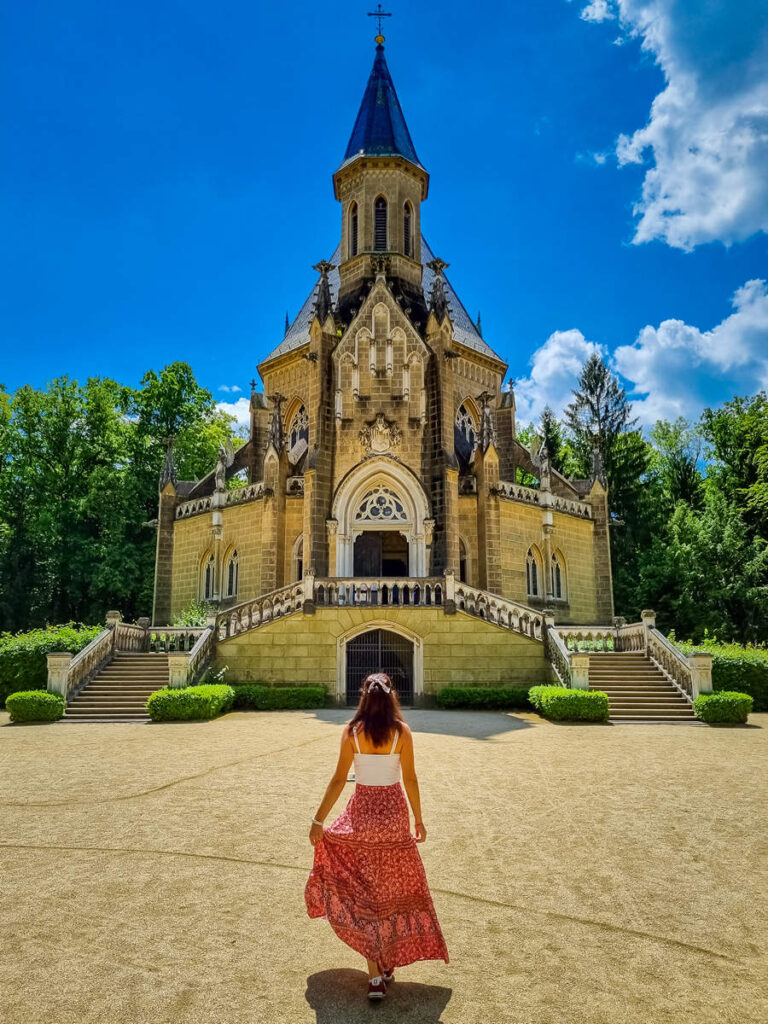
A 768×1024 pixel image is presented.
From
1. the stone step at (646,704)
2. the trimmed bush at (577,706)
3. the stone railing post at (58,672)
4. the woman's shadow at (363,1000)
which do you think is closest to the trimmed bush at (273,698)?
the stone railing post at (58,672)

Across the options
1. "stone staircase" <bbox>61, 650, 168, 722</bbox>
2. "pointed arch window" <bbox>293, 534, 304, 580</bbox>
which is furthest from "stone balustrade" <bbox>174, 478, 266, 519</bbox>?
"stone staircase" <bbox>61, 650, 168, 722</bbox>

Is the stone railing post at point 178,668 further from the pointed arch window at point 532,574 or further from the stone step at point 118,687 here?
the pointed arch window at point 532,574

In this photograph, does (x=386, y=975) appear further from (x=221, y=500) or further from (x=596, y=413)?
(x=596, y=413)

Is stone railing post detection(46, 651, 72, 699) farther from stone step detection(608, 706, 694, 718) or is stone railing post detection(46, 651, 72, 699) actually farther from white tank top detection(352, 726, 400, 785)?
white tank top detection(352, 726, 400, 785)

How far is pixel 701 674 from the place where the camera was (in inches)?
691

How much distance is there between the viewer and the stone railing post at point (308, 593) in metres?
20.9

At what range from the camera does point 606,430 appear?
45.6m

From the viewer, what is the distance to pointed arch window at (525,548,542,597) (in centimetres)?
2817

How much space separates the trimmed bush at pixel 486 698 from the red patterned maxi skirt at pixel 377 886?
611 inches

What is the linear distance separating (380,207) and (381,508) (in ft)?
47.4

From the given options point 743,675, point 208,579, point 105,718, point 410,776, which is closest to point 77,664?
point 105,718

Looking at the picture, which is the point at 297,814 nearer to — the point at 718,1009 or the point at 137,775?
the point at 137,775

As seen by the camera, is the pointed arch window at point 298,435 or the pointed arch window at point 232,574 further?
the pointed arch window at point 298,435

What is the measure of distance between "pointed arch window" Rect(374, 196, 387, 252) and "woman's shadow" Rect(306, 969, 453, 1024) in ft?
96.0
